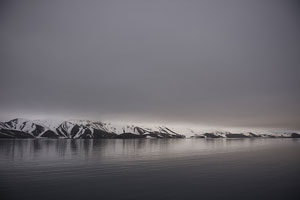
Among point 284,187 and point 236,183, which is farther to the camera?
point 236,183

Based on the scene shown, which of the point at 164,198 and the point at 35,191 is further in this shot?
the point at 35,191

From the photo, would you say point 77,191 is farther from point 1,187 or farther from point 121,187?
point 1,187

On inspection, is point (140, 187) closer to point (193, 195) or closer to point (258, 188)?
point (193, 195)

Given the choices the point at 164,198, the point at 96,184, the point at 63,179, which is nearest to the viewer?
the point at 164,198

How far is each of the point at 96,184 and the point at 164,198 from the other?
41.9 feet

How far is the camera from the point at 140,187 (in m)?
31.4

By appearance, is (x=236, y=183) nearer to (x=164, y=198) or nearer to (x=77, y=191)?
(x=164, y=198)

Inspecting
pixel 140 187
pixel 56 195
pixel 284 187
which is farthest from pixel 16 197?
pixel 284 187

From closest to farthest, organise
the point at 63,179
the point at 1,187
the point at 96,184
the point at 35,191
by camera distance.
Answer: the point at 35,191
the point at 1,187
the point at 96,184
the point at 63,179

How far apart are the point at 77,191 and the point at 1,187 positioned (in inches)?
480

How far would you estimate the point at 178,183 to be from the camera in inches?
1350

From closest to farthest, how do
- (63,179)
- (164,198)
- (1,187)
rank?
(164,198) → (1,187) → (63,179)

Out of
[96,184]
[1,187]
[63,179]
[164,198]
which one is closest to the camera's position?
[164,198]

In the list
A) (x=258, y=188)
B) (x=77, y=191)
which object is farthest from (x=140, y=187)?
(x=258, y=188)
